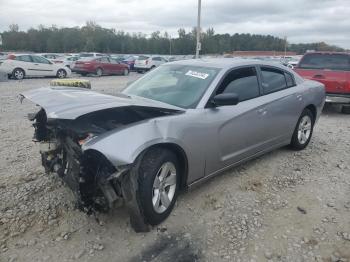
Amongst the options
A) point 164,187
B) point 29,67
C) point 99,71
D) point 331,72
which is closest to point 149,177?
point 164,187

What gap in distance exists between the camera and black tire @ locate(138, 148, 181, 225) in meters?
3.31

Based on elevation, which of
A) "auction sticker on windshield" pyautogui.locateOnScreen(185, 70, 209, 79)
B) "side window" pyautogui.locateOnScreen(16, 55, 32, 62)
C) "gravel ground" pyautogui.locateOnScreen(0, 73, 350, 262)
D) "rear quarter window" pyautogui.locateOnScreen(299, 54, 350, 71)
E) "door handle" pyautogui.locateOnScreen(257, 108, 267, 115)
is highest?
"auction sticker on windshield" pyautogui.locateOnScreen(185, 70, 209, 79)

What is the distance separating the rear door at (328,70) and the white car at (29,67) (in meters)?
15.0

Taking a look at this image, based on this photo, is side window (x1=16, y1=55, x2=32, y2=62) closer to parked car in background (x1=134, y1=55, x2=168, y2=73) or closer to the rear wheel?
the rear wheel

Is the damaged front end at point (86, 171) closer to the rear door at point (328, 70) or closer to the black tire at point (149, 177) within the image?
the black tire at point (149, 177)

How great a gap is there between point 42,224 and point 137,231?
→ 96 centimetres

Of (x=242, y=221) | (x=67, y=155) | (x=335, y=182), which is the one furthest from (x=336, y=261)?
(x=67, y=155)

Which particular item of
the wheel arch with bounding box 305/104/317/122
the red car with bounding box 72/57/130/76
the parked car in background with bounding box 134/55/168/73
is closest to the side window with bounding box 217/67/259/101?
the wheel arch with bounding box 305/104/317/122

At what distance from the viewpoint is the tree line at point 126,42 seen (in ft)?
230

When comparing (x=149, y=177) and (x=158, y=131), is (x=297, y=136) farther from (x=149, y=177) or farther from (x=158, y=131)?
(x=149, y=177)

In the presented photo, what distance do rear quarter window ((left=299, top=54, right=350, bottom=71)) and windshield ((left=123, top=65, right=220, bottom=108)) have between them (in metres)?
7.08

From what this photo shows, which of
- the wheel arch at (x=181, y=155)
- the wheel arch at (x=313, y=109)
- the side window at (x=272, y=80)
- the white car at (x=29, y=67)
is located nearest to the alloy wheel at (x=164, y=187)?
the wheel arch at (x=181, y=155)

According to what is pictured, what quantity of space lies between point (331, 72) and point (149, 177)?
8.29 m

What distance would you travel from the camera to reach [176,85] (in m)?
4.50
